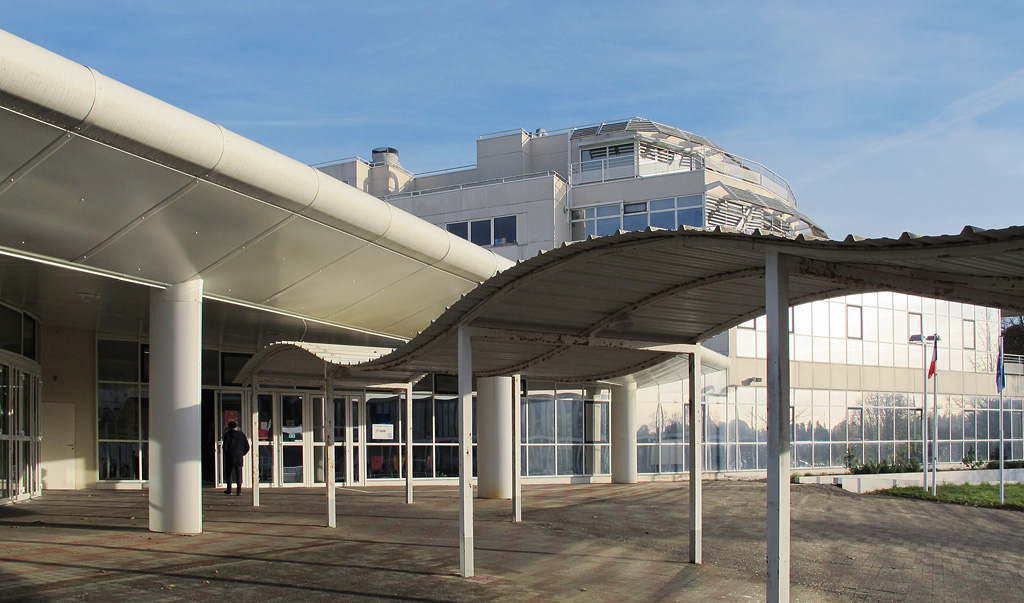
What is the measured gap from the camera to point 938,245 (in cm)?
549

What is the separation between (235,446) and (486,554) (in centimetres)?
1031

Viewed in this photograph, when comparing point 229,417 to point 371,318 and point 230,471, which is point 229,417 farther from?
point 371,318

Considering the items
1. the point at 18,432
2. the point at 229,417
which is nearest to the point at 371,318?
the point at 229,417

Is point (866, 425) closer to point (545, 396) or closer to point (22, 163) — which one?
point (545, 396)

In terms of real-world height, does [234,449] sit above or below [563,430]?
above

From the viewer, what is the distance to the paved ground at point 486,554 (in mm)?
9047

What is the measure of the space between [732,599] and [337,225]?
8.03 m

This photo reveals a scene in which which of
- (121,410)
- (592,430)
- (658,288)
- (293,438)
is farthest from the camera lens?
(592,430)

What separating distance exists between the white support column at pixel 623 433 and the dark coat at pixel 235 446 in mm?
10711

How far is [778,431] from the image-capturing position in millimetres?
6727

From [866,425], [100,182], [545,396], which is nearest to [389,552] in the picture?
[100,182]

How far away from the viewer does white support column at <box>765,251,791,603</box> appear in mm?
6590

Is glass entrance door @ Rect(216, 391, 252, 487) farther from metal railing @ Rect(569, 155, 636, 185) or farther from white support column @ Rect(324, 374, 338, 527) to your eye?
metal railing @ Rect(569, 155, 636, 185)

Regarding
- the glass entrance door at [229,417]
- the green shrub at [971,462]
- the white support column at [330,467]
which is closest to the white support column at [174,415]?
the white support column at [330,467]
